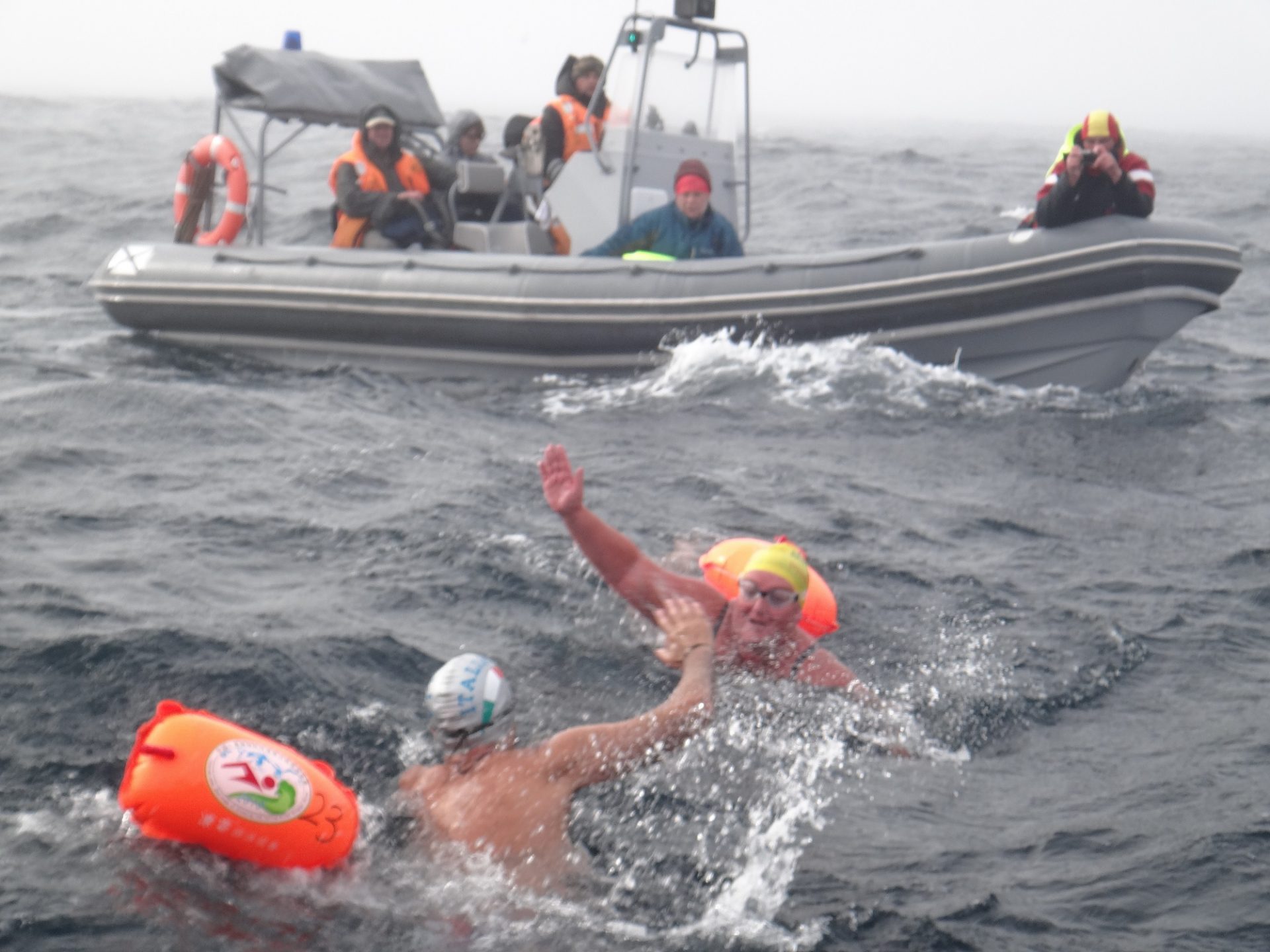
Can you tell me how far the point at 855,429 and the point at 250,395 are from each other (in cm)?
337

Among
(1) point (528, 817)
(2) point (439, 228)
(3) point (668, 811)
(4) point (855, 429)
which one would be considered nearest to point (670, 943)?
(1) point (528, 817)

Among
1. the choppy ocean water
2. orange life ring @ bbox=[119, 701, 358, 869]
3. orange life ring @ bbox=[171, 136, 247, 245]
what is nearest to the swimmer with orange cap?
the choppy ocean water

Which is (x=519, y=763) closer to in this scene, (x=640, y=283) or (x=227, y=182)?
(x=640, y=283)

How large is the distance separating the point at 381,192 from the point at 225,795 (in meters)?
6.83

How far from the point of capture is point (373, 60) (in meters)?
11.0

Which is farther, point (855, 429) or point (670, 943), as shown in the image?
point (855, 429)

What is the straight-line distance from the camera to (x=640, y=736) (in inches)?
153

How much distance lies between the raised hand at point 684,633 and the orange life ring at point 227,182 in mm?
6883

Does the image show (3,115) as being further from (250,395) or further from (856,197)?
(250,395)

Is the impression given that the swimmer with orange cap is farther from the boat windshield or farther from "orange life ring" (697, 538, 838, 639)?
the boat windshield

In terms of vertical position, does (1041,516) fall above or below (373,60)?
below

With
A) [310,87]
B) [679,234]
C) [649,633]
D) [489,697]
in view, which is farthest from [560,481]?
[310,87]

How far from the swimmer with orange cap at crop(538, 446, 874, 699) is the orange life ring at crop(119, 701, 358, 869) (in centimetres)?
146

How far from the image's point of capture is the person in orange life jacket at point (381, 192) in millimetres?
9727
